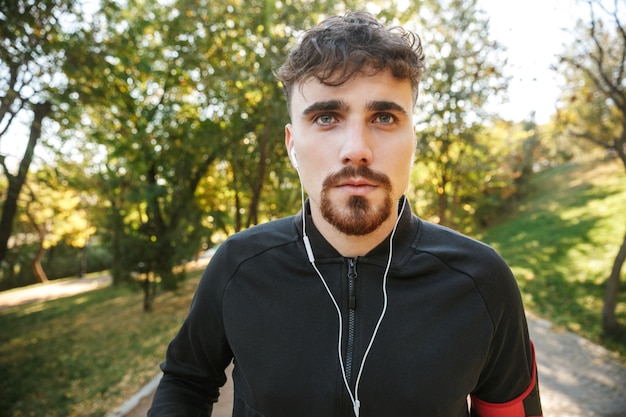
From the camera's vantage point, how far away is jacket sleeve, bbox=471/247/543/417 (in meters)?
1.52

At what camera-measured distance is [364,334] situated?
151 centimetres

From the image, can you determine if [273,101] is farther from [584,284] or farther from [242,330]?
[584,284]

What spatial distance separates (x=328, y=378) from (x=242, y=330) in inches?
17.2

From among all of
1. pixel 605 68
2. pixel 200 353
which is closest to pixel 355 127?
pixel 200 353

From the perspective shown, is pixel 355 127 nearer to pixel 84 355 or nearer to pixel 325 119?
pixel 325 119

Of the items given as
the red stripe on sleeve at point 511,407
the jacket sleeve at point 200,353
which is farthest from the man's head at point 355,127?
the red stripe on sleeve at point 511,407

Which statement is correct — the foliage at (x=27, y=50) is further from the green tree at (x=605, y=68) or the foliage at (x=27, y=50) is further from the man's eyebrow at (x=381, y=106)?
the green tree at (x=605, y=68)

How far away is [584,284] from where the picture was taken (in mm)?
9859

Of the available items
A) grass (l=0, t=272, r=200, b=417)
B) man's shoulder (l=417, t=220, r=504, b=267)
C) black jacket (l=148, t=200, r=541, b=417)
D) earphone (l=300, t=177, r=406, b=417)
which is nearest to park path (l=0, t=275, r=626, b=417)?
grass (l=0, t=272, r=200, b=417)

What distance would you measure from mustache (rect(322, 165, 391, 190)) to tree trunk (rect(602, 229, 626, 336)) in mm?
8150

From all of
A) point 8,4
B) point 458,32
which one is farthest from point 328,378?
point 458,32

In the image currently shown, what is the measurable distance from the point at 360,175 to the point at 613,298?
8.43 m

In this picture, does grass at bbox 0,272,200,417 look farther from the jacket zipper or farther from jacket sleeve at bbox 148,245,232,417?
the jacket zipper

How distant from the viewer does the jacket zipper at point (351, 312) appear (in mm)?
1486
